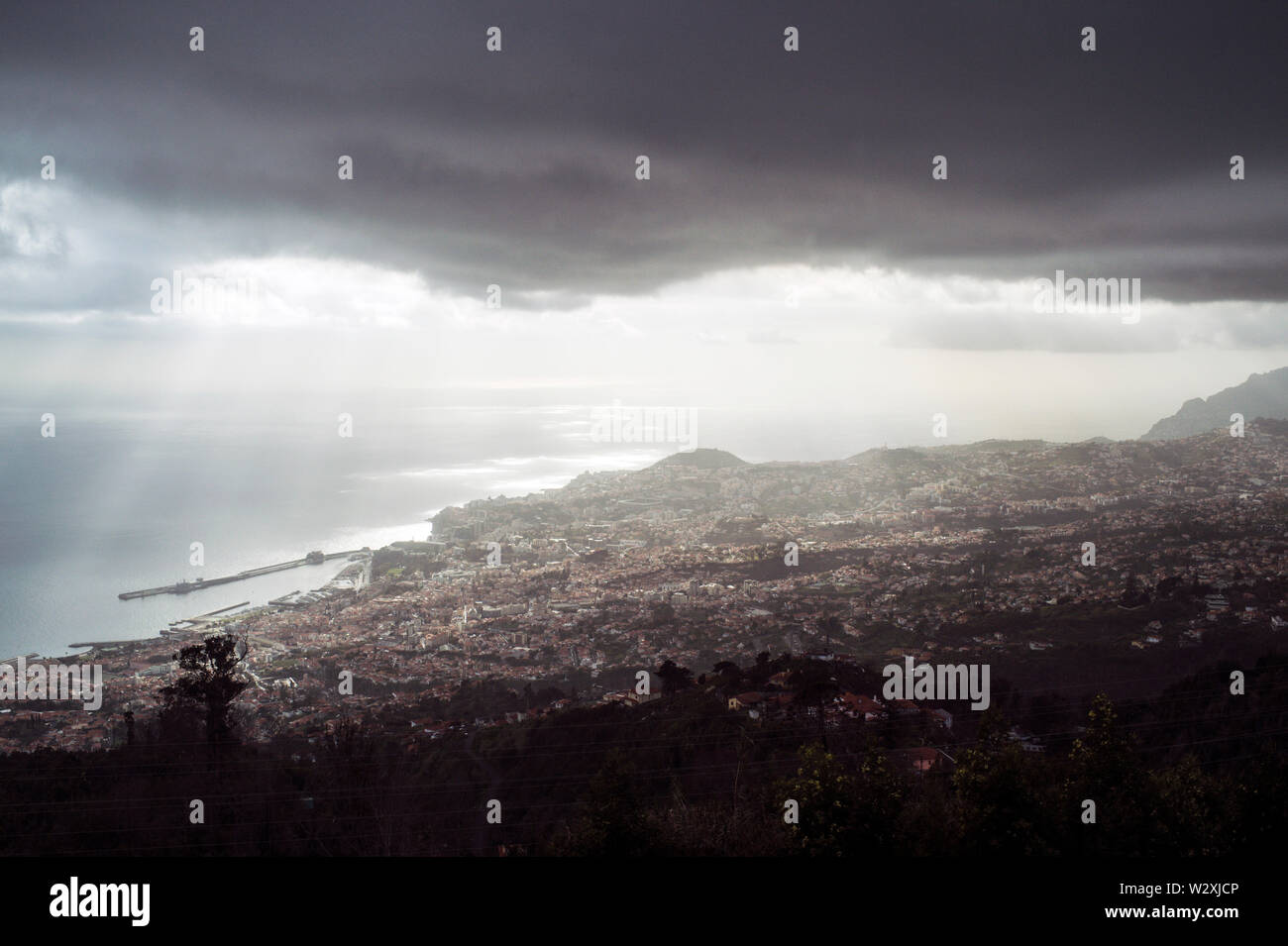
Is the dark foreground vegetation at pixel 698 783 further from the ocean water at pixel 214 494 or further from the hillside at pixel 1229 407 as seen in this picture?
the hillside at pixel 1229 407

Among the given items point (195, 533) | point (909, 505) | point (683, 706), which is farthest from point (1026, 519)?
point (195, 533)

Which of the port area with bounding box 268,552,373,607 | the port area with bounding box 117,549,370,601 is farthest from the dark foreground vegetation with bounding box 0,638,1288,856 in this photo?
the port area with bounding box 117,549,370,601

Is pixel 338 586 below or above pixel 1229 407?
below

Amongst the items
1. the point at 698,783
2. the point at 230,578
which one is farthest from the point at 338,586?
the point at 698,783

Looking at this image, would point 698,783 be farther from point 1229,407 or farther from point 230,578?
point 1229,407

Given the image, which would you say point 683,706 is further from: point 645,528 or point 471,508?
point 471,508

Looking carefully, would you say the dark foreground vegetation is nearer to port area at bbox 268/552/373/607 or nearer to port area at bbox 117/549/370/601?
port area at bbox 268/552/373/607
